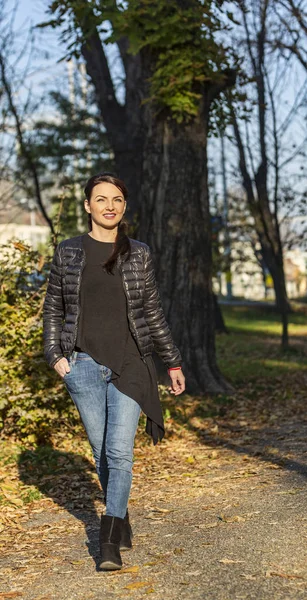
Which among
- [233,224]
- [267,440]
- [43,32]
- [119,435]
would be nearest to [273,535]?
[119,435]

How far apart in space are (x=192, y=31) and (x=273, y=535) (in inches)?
273

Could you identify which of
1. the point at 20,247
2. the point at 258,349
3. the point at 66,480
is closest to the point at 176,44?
the point at 20,247

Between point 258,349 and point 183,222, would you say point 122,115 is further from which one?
point 183,222

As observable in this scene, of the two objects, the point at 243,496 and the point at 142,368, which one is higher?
the point at 142,368

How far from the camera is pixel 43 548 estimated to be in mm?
5402

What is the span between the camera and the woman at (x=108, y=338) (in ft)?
15.0

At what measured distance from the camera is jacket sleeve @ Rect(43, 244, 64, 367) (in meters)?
4.72

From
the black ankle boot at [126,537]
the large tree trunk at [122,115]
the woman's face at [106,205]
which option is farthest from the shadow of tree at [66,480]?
the large tree trunk at [122,115]

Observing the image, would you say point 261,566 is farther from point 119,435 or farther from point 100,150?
point 100,150

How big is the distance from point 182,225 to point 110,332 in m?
6.14

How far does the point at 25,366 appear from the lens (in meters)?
8.29

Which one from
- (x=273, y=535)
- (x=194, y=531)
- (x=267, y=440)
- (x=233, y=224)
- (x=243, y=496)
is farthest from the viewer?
(x=233, y=224)

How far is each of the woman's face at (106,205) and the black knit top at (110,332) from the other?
15cm

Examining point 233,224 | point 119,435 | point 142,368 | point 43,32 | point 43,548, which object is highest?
point 43,32
